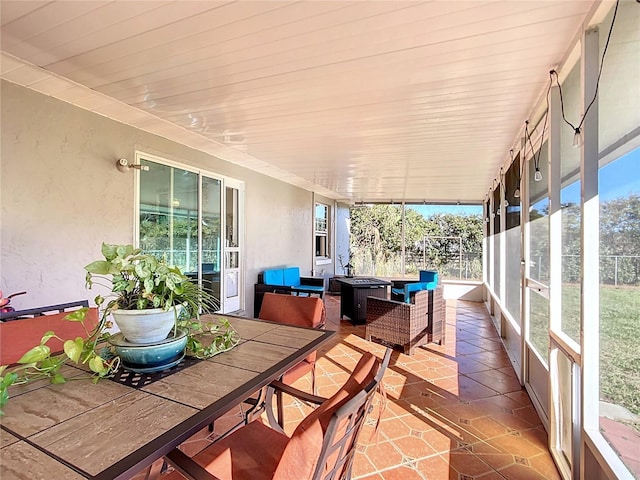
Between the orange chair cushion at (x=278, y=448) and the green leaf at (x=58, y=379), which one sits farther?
the green leaf at (x=58, y=379)

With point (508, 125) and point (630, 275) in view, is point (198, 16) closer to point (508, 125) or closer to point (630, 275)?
point (630, 275)

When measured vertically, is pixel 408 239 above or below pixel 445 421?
above

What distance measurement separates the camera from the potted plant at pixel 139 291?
1.27 m

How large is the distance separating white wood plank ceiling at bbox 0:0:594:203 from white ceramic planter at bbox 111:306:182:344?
4.90ft

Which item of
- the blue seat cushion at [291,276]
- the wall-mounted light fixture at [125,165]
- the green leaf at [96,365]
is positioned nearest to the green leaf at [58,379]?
the green leaf at [96,365]

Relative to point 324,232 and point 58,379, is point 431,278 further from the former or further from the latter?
point 58,379

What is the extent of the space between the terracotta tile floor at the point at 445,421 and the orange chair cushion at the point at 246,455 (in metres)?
0.15

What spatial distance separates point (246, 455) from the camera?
1.31 meters

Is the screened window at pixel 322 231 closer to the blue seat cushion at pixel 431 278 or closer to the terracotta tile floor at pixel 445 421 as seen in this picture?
the blue seat cushion at pixel 431 278

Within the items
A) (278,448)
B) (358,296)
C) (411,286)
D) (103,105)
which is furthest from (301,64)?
(411,286)

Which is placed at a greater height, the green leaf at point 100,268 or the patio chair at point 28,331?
the green leaf at point 100,268

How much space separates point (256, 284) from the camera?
543 cm

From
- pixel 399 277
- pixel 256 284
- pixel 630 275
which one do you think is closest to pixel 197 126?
pixel 256 284

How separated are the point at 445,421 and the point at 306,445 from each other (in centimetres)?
213
